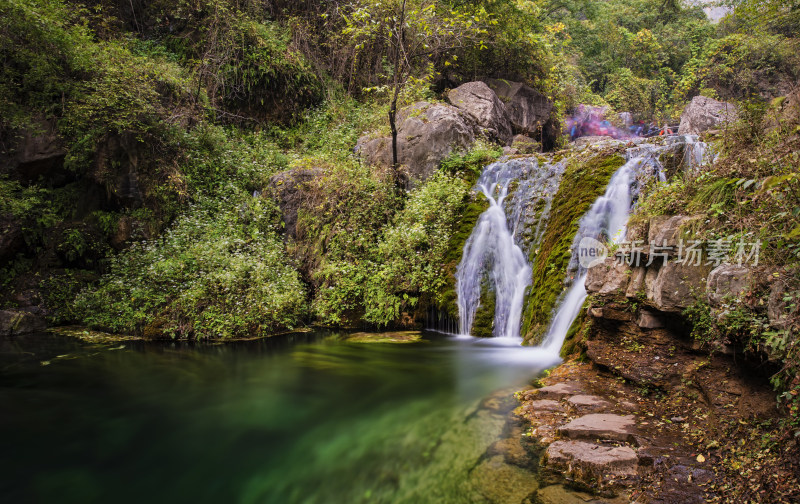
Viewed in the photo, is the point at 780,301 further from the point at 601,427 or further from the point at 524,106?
the point at 524,106

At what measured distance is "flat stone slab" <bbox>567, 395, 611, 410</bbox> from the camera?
396cm

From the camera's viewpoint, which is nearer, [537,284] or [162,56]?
[537,284]

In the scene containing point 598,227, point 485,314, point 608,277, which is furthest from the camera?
point 485,314

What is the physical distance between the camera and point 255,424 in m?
4.75

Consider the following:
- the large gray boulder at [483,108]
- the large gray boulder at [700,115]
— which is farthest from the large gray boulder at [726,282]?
the large gray boulder at [700,115]

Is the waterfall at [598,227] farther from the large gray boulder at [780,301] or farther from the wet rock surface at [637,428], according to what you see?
the large gray boulder at [780,301]

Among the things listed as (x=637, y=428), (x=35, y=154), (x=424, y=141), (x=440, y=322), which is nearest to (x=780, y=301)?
(x=637, y=428)

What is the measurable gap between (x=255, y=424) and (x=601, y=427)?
3.68m

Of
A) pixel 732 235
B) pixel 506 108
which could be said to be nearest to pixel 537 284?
pixel 732 235

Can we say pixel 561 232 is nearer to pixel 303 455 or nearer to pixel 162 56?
pixel 303 455

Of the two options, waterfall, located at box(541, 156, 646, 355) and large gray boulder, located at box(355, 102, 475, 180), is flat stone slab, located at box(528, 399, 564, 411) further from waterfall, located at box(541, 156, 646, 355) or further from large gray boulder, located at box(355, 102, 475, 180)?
large gray boulder, located at box(355, 102, 475, 180)

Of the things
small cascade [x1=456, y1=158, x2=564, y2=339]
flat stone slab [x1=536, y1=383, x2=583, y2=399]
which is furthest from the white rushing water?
flat stone slab [x1=536, y1=383, x2=583, y2=399]

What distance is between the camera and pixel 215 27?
45.1 feet

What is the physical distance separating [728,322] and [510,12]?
47.4 ft
